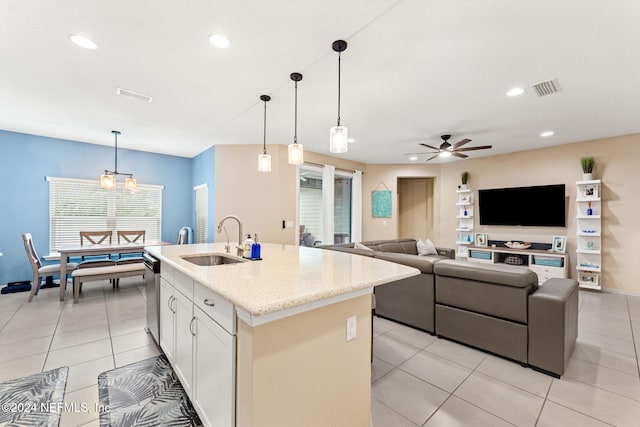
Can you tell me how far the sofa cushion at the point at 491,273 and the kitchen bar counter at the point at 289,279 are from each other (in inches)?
45.9

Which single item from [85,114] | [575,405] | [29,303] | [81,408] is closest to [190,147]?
[85,114]

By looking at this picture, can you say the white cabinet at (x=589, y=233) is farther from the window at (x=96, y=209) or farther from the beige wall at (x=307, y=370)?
the window at (x=96, y=209)

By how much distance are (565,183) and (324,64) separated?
214 inches

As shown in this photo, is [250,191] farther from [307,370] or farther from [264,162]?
[307,370]

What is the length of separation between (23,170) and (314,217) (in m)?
5.29

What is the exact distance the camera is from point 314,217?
240 inches

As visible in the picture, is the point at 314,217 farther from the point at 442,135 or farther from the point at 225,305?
the point at 225,305

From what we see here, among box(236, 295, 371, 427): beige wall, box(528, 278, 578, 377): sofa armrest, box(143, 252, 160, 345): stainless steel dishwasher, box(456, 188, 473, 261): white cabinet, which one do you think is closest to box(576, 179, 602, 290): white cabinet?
box(456, 188, 473, 261): white cabinet

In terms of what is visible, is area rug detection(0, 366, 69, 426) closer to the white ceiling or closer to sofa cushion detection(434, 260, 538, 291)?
the white ceiling

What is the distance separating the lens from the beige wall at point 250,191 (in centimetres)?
510

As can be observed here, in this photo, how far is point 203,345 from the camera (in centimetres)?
156

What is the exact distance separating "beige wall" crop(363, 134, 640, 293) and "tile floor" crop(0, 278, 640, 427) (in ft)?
5.27

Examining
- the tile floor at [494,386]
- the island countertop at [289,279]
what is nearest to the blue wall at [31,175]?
the island countertop at [289,279]

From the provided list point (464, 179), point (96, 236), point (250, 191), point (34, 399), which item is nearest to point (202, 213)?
point (250, 191)
